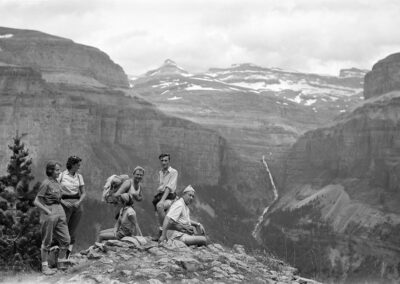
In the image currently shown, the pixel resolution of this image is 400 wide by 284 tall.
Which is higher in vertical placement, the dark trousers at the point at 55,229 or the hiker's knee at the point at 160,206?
the hiker's knee at the point at 160,206

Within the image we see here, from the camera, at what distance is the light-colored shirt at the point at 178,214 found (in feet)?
104

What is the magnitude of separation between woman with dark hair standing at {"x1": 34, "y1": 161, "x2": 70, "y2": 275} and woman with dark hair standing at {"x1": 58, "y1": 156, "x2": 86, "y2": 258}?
0.85 metres

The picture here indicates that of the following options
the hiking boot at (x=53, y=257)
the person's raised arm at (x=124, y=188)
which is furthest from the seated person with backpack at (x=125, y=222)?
the hiking boot at (x=53, y=257)

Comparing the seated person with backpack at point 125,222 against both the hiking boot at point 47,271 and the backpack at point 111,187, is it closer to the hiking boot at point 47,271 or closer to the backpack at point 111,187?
the backpack at point 111,187

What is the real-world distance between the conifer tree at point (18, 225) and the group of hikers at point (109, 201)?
7.66 feet

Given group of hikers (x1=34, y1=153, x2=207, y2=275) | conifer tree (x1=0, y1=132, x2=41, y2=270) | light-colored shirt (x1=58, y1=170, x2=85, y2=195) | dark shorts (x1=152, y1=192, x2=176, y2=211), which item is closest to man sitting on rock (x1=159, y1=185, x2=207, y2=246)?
group of hikers (x1=34, y1=153, x2=207, y2=275)

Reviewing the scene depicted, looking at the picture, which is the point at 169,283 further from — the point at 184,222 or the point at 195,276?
the point at 184,222

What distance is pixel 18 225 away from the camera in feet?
137

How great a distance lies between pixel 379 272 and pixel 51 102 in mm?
88299

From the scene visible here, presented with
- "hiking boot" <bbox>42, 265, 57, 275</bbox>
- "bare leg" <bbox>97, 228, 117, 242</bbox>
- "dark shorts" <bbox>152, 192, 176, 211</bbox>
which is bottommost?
"hiking boot" <bbox>42, 265, 57, 275</bbox>

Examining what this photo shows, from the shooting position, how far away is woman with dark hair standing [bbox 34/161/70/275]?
30.0 meters

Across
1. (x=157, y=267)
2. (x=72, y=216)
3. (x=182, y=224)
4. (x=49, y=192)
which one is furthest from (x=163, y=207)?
(x=49, y=192)

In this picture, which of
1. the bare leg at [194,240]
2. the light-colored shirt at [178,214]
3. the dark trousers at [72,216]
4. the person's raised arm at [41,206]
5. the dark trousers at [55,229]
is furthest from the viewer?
A: the bare leg at [194,240]

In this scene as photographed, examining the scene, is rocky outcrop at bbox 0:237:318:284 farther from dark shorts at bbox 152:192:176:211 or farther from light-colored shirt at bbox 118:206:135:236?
dark shorts at bbox 152:192:176:211
